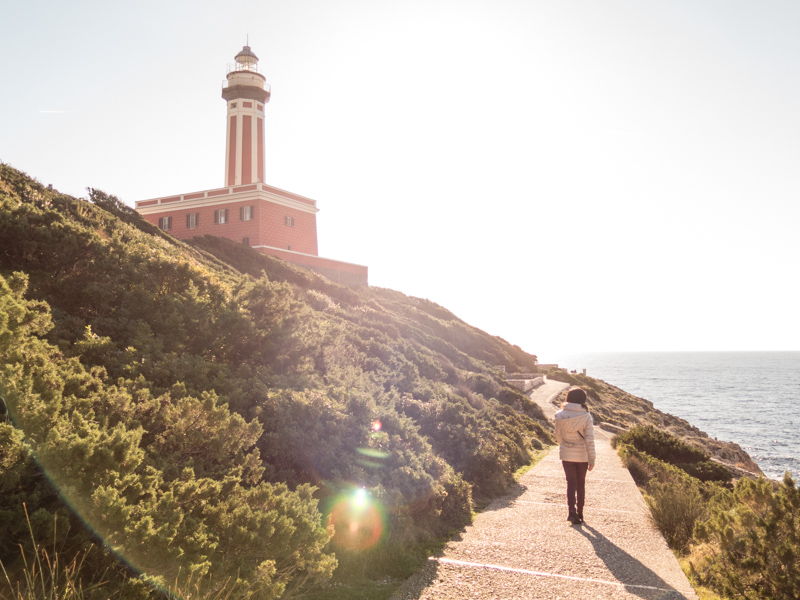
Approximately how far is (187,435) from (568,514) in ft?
16.8

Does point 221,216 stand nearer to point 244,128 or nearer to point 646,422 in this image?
point 244,128


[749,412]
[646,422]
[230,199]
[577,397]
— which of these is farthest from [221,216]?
[749,412]

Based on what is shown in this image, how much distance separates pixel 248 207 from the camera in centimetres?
3353

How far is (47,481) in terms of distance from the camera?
12.1 feet

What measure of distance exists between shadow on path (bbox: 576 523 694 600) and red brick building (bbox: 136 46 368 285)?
28.1 metres

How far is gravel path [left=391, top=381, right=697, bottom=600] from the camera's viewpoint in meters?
4.83

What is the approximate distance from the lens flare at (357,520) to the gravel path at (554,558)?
72 cm

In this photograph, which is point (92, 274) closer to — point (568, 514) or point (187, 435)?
point (187, 435)

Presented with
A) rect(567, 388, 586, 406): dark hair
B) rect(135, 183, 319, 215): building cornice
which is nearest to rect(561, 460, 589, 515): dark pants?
rect(567, 388, 586, 406): dark hair

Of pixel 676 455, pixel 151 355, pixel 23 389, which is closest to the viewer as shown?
pixel 23 389

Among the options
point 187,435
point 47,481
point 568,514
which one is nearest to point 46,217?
point 187,435

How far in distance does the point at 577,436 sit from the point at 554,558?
1.90m

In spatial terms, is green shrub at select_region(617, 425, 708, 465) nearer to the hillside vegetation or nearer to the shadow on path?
the hillside vegetation

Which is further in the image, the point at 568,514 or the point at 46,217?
the point at 46,217
